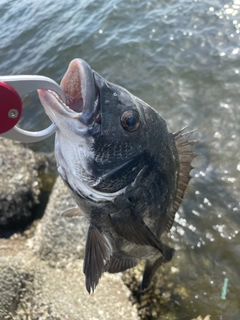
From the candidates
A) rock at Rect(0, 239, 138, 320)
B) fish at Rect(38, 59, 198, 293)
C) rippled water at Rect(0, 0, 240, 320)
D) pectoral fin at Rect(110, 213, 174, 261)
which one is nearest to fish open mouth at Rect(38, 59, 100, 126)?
fish at Rect(38, 59, 198, 293)

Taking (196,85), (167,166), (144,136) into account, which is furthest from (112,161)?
(196,85)

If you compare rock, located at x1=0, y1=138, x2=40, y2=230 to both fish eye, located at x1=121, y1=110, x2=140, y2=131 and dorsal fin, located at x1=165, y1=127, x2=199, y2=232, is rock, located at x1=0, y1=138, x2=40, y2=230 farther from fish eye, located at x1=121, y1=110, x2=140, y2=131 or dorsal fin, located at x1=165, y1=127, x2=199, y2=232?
fish eye, located at x1=121, y1=110, x2=140, y2=131

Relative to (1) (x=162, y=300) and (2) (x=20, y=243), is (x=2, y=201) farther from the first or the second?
(1) (x=162, y=300)

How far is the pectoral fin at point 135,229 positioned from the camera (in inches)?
90.1

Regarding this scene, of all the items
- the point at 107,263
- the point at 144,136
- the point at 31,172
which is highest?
the point at 144,136

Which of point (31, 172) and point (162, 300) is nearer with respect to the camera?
point (162, 300)

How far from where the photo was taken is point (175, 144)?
104 inches

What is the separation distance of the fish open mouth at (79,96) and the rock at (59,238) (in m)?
2.61

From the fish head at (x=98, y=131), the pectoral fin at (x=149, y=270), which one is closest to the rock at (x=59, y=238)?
the pectoral fin at (x=149, y=270)

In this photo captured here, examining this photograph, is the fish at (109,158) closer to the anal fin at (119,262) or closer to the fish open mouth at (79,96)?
the fish open mouth at (79,96)

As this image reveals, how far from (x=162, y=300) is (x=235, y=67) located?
454 cm

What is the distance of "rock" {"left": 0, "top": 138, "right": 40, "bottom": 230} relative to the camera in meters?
5.07

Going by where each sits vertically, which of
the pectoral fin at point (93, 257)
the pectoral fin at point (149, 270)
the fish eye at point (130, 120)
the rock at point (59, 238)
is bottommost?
the rock at point (59, 238)

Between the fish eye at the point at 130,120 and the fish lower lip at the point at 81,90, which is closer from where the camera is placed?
the fish lower lip at the point at 81,90
